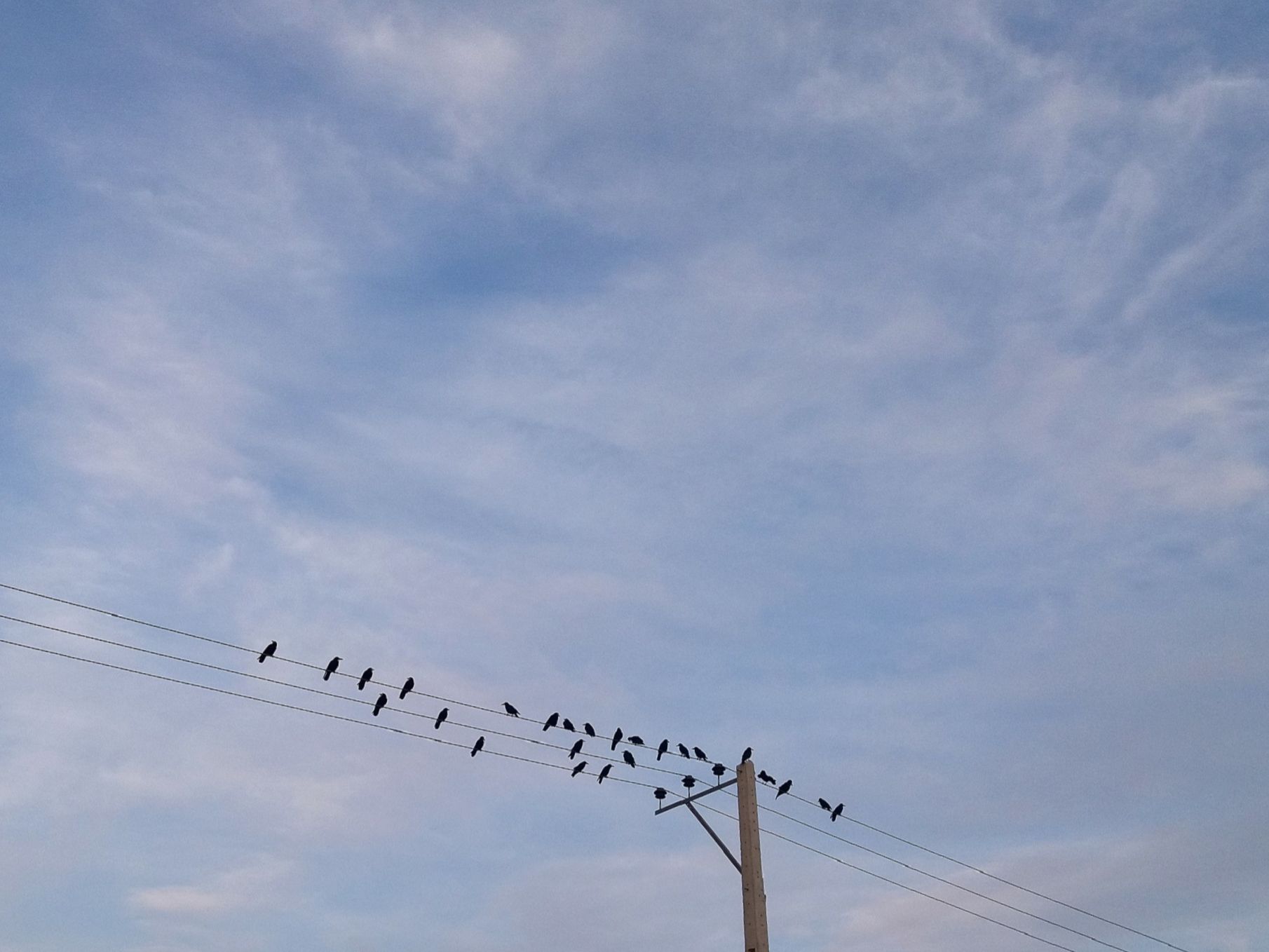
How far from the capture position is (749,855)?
19828 millimetres

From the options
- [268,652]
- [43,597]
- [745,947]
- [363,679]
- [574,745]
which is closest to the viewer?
[43,597]

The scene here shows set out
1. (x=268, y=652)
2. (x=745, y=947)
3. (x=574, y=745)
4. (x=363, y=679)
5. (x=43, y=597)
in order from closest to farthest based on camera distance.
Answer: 1. (x=43, y=597)
2. (x=745, y=947)
3. (x=268, y=652)
4. (x=363, y=679)
5. (x=574, y=745)

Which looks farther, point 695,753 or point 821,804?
point 821,804

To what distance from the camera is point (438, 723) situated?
24.1m

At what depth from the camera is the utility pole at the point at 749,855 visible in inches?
749

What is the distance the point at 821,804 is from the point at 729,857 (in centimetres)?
988

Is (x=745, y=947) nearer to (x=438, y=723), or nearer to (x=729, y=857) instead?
(x=729, y=857)

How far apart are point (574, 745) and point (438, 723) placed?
19.0 feet

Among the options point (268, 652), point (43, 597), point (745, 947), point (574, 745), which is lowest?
point (745, 947)

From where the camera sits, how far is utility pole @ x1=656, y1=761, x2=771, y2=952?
1902 centimetres

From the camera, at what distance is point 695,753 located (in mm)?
24047

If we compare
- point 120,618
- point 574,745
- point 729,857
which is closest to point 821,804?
point 574,745

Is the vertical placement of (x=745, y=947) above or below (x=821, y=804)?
below

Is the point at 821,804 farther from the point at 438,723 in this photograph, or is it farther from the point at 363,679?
the point at 363,679
